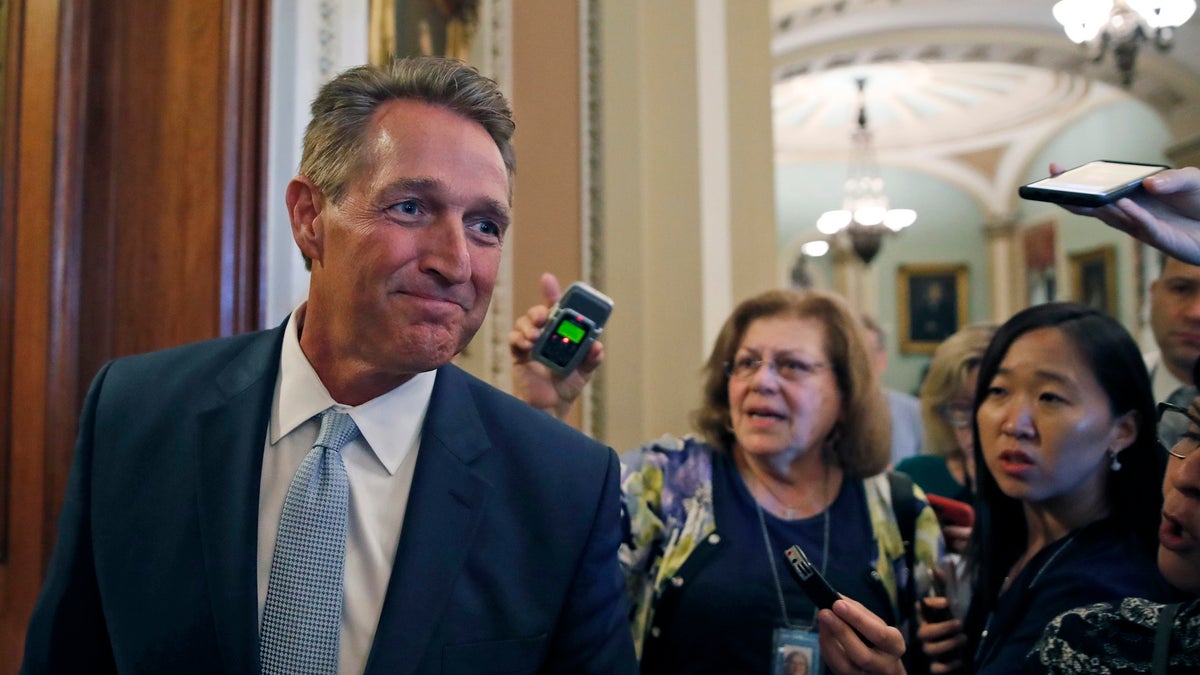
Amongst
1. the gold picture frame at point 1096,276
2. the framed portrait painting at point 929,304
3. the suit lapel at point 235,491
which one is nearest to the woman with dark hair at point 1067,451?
the suit lapel at point 235,491

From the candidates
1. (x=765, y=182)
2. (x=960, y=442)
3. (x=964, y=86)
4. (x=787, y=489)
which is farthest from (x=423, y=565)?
(x=964, y=86)

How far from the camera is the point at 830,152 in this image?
46.6 feet

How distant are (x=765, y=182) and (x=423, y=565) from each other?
2.96 metres

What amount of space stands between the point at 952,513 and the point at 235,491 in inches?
70.2

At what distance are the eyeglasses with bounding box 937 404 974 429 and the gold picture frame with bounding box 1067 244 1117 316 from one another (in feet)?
32.5

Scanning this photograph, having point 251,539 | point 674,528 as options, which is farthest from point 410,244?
point 674,528

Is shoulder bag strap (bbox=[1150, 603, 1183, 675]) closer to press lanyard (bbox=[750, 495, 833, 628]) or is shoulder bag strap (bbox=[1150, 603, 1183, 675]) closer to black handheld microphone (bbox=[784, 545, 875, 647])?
black handheld microphone (bbox=[784, 545, 875, 647])

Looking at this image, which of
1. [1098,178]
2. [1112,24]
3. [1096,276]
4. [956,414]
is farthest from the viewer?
[1096,276]

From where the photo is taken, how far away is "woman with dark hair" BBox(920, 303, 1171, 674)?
1.78m

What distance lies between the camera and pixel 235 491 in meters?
1.33

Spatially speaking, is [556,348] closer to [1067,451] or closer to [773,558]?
[773,558]

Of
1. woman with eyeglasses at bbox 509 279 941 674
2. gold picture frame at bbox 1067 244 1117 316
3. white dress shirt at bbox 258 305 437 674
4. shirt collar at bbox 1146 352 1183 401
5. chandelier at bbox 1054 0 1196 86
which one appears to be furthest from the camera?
gold picture frame at bbox 1067 244 1117 316

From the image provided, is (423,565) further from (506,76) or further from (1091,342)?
(506,76)

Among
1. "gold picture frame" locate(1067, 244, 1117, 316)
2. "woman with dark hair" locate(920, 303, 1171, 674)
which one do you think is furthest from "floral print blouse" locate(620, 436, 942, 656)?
"gold picture frame" locate(1067, 244, 1117, 316)
